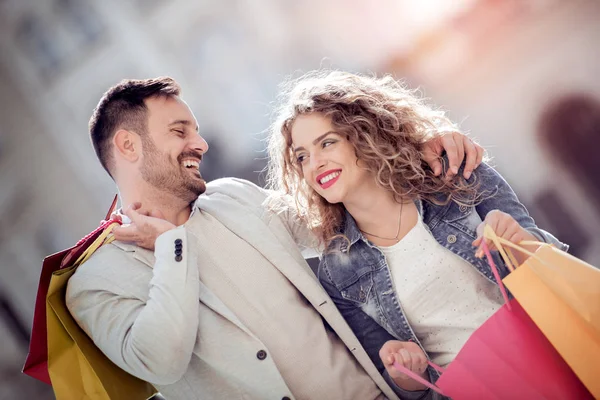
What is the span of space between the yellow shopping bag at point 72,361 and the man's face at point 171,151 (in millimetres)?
432

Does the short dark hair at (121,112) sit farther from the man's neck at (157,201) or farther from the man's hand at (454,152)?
the man's hand at (454,152)

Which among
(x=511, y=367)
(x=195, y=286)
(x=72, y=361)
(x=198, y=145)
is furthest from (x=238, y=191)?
(x=511, y=367)

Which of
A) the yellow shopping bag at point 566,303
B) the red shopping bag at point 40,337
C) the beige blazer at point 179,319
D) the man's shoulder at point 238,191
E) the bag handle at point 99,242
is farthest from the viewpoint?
the man's shoulder at point 238,191

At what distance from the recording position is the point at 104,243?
168 centimetres

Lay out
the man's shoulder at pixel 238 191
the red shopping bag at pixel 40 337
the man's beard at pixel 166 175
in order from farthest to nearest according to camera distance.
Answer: the man's shoulder at pixel 238 191, the man's beard at pixel 166 175, the red shopping bag at pixel 40 337

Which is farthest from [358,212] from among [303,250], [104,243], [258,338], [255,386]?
[104,243]

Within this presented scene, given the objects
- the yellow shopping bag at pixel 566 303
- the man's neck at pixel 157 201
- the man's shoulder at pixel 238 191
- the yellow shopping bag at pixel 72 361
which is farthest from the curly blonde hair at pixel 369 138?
the yellow shopping bag at pixel 72 361

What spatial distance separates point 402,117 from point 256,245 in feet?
2.17

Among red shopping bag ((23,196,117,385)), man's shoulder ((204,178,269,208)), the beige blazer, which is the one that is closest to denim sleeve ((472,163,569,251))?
the beige blazer

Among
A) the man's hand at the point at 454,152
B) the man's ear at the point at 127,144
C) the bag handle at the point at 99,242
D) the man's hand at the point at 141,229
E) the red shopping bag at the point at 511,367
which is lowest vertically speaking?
the red shopping bag at the point at 511,367

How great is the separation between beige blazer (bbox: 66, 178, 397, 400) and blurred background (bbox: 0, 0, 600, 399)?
32.8 inches

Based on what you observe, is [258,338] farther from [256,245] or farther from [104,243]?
[104,243]

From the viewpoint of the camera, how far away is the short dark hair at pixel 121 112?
1.83m

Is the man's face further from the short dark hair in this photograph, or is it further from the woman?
the woman
